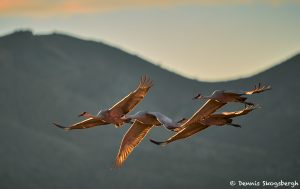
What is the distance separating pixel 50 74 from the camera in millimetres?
117750

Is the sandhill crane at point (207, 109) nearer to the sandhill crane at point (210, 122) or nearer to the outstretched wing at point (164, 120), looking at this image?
the sandhill crane at point (210, 122)

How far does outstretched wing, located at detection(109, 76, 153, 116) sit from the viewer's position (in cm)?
3066

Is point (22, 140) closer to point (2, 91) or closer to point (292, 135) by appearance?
point (2, 91)

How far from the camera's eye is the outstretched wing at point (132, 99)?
30656 millimetres

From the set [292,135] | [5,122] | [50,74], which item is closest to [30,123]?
[5,122]

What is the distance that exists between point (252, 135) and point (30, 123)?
25.2 m

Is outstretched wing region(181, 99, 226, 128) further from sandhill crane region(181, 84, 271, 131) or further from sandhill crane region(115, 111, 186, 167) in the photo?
sandhill crane region(115, 111, 186, 167)

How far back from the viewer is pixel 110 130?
10969cm

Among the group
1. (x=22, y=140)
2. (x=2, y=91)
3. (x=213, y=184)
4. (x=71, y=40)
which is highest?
(x=71, y=40)

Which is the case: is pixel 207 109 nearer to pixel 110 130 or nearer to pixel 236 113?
pixel 236 113

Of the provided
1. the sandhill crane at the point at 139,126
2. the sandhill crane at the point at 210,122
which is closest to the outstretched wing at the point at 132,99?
the sandhill crane at the point at 139,126

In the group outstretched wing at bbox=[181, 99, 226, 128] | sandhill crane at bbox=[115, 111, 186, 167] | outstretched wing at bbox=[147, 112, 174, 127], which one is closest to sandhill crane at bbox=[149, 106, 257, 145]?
outstretched wing at bbox=[181, 99, 226, 128]

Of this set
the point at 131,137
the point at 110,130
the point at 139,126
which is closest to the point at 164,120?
the point at 139,126

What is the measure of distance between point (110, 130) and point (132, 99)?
78.4 meters
